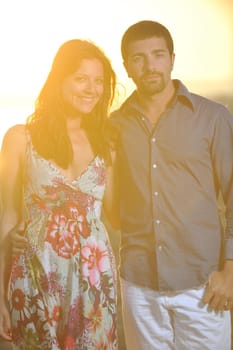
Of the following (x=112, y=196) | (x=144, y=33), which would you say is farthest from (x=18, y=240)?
(x=144, y=33)

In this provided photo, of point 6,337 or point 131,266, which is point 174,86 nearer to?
point 131,266

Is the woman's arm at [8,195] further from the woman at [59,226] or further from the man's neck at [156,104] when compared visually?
the man's neck at [156,104]

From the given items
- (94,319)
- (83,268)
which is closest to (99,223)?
(83,268)

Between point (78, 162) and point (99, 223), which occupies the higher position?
point (78, 162)

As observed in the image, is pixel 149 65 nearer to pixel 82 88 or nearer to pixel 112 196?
pixel 82 88

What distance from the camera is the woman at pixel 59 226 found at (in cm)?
261

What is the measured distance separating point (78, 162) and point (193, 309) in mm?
806

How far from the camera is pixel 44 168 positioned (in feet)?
8.76

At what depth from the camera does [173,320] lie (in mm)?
2957

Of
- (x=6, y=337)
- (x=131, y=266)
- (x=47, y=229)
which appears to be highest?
(x=47, y=229)

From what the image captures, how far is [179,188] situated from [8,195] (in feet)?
2.35

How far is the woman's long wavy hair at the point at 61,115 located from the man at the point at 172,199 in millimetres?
114

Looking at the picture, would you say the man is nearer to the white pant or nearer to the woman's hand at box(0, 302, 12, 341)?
the white pant

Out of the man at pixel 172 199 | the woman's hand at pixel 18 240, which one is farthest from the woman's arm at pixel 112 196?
the woman's hand at pixel 18 240
